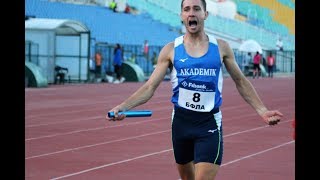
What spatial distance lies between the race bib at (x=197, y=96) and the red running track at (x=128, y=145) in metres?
3.91

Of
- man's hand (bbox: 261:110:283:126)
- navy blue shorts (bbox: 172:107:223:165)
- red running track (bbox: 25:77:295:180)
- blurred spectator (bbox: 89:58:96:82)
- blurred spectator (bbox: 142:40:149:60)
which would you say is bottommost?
red running track (bbox: 25:77:295:180)

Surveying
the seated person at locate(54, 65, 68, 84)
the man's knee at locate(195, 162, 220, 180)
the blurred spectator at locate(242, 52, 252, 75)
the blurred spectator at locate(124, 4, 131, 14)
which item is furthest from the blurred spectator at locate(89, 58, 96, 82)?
the man's knee at locate(195, 162, 220, 180)

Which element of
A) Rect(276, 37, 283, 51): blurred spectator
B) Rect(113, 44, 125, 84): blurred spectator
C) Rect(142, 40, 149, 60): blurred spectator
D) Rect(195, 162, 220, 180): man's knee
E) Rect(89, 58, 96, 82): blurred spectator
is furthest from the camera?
Rect(276, 37, 283, 51): blurred spectator

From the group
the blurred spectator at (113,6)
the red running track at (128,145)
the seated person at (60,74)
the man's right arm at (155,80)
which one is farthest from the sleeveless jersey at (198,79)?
the blurred spectator at (113,6)

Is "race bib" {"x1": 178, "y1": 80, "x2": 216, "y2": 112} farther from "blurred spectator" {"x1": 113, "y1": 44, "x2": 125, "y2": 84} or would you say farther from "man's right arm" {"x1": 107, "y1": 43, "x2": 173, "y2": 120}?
"blurred spectator" {"x1": 113, "y1": 44, "x2": 125, "y2": 84}

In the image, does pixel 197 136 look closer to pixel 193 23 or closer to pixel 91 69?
pixel 193 23

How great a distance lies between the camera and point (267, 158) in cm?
1347

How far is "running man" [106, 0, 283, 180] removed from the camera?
7391 millimetres

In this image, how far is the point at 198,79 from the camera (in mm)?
7449

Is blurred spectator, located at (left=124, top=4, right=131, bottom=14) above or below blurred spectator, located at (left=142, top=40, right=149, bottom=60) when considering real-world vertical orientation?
above
